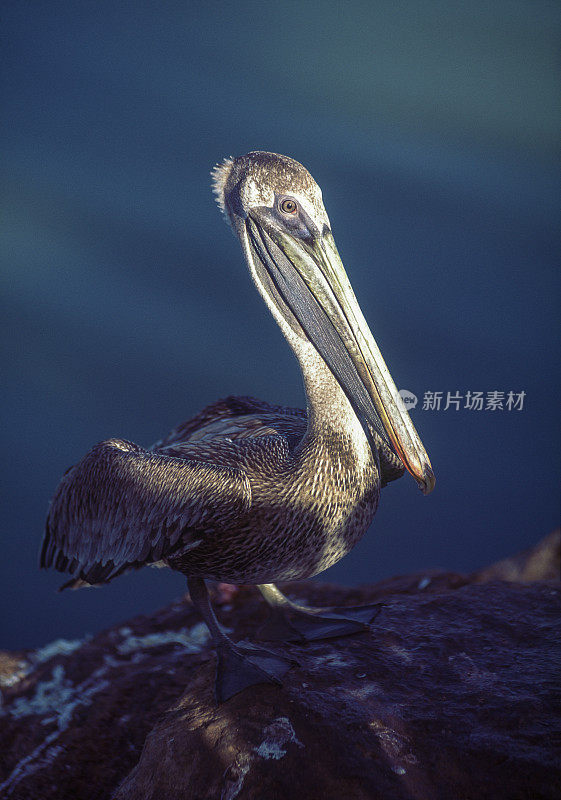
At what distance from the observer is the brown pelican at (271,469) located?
164cm

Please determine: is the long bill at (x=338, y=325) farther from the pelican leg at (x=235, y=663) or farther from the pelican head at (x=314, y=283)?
the pelican leg at (x=235, y=663)

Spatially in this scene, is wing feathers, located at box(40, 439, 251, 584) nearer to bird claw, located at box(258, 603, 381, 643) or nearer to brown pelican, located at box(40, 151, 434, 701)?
brown pelican, located at box(40, 151, 434, 701)

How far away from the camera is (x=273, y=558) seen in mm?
1700

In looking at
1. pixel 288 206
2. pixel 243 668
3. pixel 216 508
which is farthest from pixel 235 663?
pixel 288 206

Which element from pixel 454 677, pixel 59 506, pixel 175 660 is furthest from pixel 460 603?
pixel 59 506

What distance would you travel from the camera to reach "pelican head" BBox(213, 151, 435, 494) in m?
1.70

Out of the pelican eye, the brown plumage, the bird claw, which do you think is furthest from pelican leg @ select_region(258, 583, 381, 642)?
the pelican eye

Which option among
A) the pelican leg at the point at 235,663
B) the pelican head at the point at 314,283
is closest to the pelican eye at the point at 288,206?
the pelican head at the point at 314,283

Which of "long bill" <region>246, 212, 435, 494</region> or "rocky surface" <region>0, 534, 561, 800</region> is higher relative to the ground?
"long bill" <region>246, 212, 435, 494</region>

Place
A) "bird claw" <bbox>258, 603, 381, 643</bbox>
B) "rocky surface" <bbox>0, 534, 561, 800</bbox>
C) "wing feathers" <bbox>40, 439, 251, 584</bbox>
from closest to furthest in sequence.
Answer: "rocky surface" <bbox>0, 534, 561, 800</bbox>
"wing feathers" <bbox>40, 439, 251, 584</bbox>
"bird claw" <bbox>258, 603, 381, 643</bbox>

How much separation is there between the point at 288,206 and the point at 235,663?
1.22 meters

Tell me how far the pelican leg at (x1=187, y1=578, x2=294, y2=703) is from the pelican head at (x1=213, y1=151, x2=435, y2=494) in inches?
24.8

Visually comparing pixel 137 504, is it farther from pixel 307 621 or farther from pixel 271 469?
pixel 307 621

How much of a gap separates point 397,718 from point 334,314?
3.25 feet
